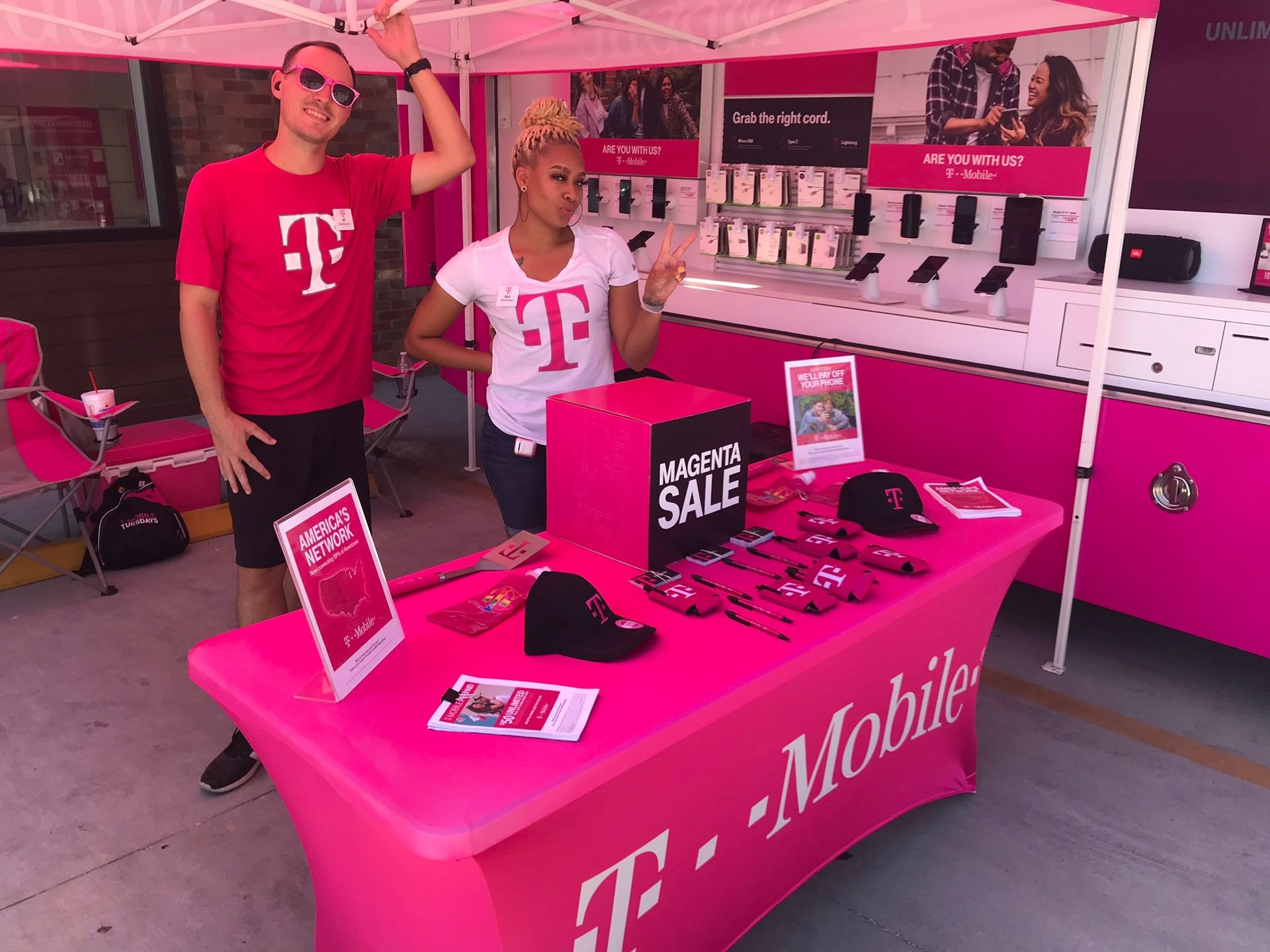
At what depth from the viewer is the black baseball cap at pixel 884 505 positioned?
209 cm

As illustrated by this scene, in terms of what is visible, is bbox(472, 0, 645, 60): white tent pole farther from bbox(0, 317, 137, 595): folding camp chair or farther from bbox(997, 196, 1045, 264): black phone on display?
bbox(0, 317, 137, 595): folding camp chair

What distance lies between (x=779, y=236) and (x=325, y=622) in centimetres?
344

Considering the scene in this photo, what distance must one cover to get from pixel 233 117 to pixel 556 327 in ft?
14.9

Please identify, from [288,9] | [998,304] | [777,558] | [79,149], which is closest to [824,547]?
[777,558]

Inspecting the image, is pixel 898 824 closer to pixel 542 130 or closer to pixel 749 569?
pixel 749 569

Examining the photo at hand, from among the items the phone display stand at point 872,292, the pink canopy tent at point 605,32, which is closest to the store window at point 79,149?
the pink canopy tent at point 605,32

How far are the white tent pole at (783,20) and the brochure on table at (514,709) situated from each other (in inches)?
101

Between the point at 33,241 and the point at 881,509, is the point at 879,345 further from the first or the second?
the point at 33,241

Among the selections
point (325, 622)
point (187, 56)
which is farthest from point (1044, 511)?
point (187, 56)

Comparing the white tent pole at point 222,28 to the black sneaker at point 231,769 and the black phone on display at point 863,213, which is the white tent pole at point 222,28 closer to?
the black phone on display at point 863,213

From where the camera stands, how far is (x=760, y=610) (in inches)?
68.0

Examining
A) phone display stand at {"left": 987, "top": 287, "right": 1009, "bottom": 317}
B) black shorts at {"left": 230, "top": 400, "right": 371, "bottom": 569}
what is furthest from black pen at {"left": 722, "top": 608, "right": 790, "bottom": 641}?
phone display stand at {"left": 987, "top": 287, "right": 1009, "bottom": 317}

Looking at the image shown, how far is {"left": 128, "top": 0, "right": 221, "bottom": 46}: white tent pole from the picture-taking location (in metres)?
3.24

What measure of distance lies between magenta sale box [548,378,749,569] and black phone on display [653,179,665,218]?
3131 mm
